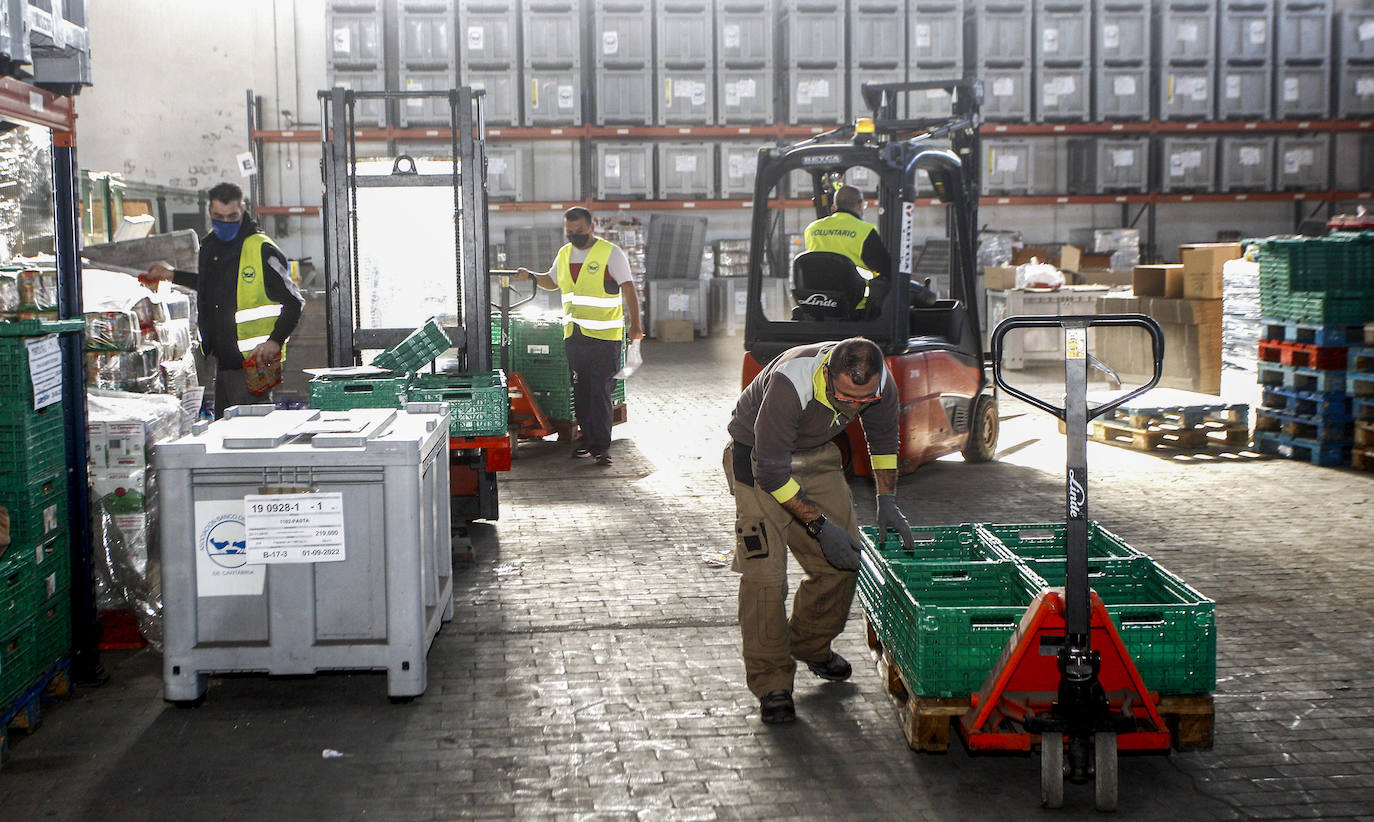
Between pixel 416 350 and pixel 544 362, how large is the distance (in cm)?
361

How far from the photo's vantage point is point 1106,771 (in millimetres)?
3959

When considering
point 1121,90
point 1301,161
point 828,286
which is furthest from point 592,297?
point 1301,161

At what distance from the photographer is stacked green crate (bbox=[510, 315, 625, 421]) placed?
11.1 m

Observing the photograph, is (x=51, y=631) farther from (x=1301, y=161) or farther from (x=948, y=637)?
(x=1301, y=161)

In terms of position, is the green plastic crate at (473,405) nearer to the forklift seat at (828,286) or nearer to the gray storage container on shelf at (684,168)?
the forklift seat at (828,286)

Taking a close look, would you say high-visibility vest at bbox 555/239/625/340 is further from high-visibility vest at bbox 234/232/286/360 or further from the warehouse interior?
high-visibility vest at bbox 234/232/286/360

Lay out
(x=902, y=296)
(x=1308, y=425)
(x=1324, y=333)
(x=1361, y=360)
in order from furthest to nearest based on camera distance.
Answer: (x=1308, y=425)
(x=1324, y=333)
(x=1361, y=360)
(x=902, y=296)

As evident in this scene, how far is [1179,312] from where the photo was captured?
13.3 meters

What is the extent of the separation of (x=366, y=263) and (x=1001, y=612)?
512 cm

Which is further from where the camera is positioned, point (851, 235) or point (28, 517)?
point (851, 235)

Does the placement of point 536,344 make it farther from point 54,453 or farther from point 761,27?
point 761,27

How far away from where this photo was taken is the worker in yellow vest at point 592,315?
10000 mm

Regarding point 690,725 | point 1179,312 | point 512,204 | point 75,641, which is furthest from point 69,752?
point 512,204

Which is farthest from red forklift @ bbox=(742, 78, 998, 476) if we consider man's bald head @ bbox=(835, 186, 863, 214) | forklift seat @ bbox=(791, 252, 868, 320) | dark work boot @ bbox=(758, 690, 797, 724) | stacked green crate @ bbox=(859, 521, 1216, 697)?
dark work boot @ bbox=(758, 690, 797, 724)
